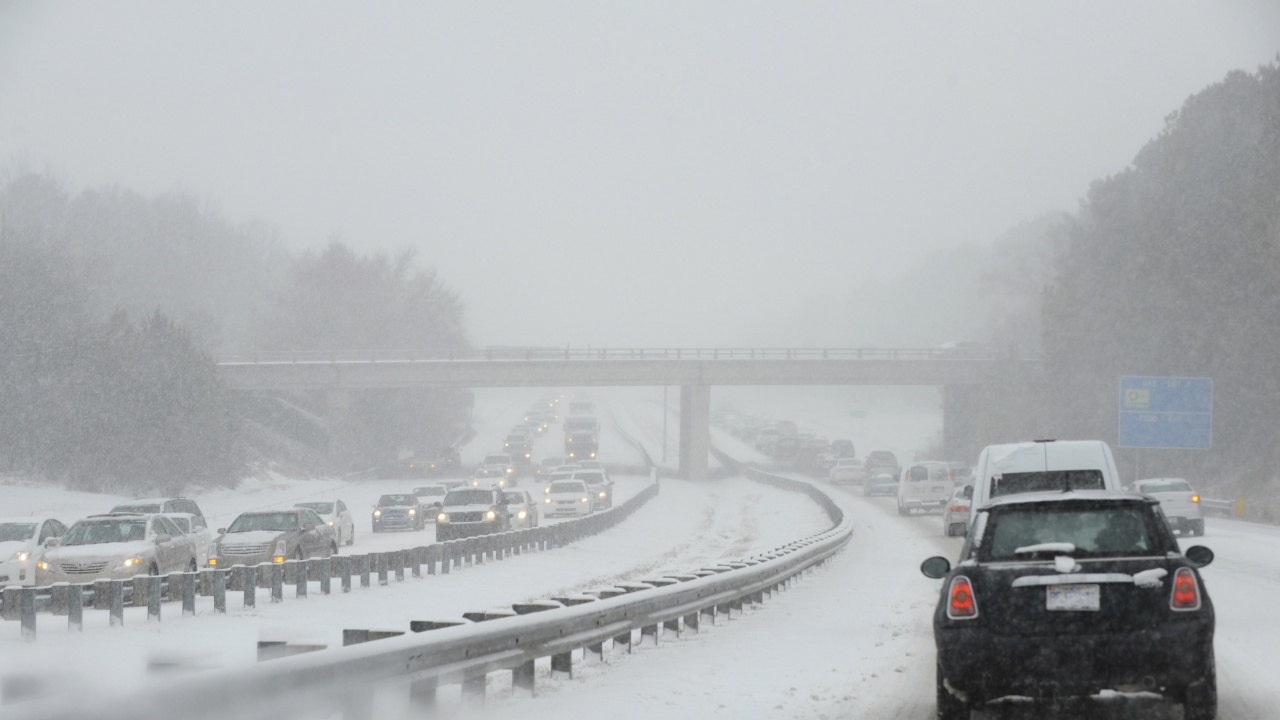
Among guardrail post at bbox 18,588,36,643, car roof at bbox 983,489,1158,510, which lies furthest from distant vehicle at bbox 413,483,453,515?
car roof at bbox 983,489,1158,510

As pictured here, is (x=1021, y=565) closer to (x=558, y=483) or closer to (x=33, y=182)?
(x=558, y=483)

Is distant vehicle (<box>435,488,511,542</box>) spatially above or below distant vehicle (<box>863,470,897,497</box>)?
above

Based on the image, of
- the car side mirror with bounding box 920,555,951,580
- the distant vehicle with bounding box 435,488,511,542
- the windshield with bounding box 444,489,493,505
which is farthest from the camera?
the windshield with bounding box 444,489,493,505

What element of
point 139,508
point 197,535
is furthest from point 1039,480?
point 139,508

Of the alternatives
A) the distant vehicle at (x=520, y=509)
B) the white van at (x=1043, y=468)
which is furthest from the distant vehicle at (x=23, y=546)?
the distant vehicle at (x=520, y=509)

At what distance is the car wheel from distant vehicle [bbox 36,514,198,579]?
58.5ft

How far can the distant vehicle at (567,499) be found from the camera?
52.8m

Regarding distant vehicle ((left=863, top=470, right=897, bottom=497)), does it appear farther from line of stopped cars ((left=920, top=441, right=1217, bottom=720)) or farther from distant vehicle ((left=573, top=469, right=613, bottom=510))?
line of stopped cars ((left=920, top=441, right=1217, bottom=720))

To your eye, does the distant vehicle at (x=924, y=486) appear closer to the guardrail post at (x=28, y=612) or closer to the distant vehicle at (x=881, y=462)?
the distant vehicle at (x=881, y=462)

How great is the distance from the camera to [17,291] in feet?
214

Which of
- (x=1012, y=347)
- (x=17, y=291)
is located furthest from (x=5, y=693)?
(x=1012, y=347)

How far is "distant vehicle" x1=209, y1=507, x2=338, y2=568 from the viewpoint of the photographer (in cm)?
2853

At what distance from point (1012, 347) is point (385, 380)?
39.0 m

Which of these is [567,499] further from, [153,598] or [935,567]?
[935,567]
